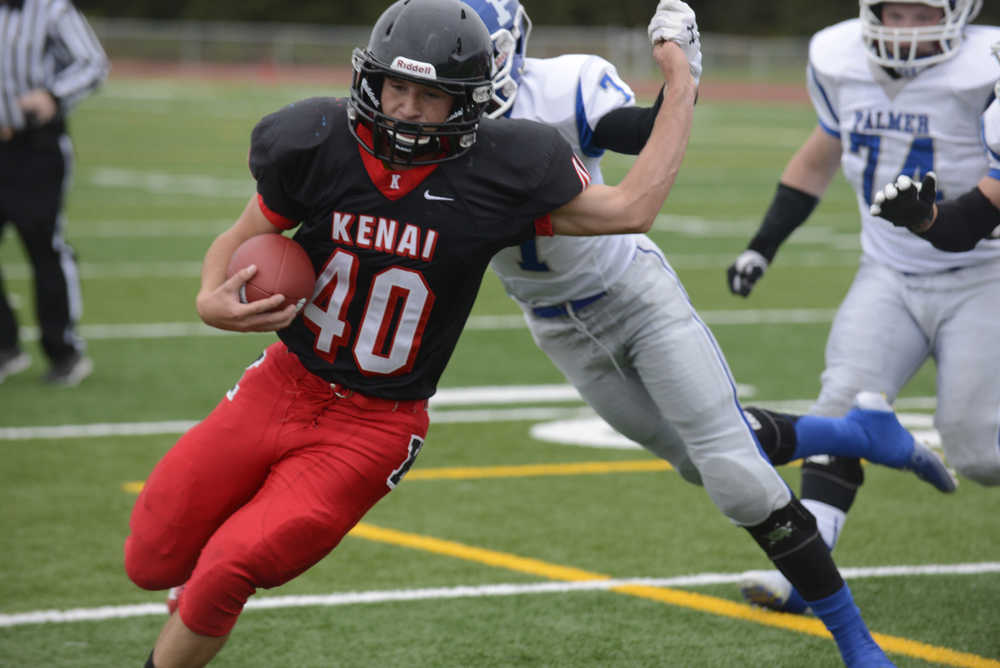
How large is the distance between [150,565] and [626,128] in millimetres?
1534

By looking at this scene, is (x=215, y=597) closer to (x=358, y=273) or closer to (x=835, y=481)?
(x=358, y=273)

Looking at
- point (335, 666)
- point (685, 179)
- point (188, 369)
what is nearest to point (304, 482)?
point (335, 666)

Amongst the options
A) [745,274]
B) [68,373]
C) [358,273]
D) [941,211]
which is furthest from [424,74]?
[68,373]

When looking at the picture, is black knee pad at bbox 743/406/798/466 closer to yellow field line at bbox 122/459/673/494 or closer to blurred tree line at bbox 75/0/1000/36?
yellow field line at bbox 122/459/673/494

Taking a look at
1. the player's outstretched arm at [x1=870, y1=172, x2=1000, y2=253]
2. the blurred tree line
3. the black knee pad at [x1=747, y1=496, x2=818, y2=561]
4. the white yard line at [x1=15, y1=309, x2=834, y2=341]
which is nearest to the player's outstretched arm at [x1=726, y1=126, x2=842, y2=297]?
the player's outstretched arm at [x1=870, y1=172, x2=1000, y2=253]

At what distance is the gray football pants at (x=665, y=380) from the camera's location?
3.75m

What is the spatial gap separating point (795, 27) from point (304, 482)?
45187 mm

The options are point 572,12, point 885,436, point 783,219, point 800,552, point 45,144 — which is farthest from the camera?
point 572,12

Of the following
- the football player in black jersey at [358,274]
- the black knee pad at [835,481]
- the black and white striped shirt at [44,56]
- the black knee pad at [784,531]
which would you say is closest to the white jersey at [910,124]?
the black knee pad at [835,481]

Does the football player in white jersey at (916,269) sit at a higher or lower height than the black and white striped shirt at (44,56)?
higher

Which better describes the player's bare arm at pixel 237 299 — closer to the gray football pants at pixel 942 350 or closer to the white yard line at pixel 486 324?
the gray football pants at pixel 942 350

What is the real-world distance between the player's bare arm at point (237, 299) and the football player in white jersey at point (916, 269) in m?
1.79

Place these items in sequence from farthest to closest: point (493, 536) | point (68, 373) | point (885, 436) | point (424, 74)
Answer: point (68, 373) → point (493, 536) → point (885, 436) → point (424, 74)

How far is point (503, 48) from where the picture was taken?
3717 mm
